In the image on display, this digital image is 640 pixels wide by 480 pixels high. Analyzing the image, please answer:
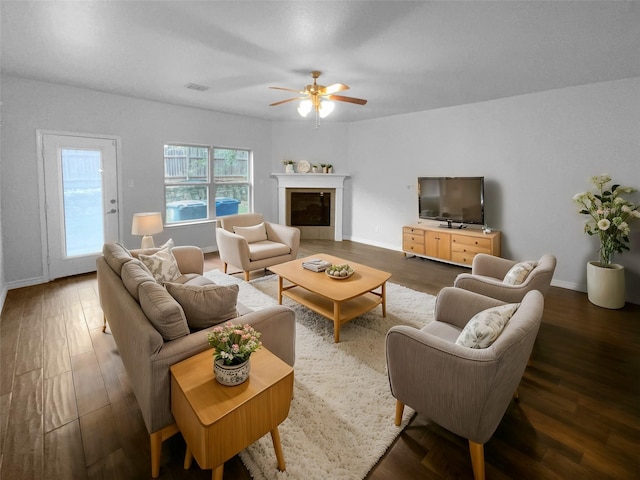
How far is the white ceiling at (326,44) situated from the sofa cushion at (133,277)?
1.91m

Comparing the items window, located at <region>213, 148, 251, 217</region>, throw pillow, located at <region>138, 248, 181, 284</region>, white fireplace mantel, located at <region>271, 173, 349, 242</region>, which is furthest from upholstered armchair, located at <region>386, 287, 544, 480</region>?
white fireplace mantel, located at <region>271, 173, 349, 242</region>

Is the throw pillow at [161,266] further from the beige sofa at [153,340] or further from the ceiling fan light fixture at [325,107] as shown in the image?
the ceiling fan light fixture at [325,107]

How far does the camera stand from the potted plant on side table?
3.69m

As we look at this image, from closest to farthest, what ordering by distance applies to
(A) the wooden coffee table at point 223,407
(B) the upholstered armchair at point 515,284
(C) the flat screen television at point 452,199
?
1. (A) the wooden coffee table at point 223,407
2. (B) the upholstered armchair at point 515,284
3. (C) the flat screen television at point 452,199

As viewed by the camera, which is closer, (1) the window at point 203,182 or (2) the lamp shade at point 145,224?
(2) the lamp shade at point 145,224

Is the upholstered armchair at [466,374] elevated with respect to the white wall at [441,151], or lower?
lower

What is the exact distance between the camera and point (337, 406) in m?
2.15

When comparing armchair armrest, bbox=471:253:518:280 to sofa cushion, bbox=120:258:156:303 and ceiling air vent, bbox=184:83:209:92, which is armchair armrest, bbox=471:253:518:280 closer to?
sofa cushion, bbox=120:258:156:303

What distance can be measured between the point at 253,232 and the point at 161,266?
2183 millimetres

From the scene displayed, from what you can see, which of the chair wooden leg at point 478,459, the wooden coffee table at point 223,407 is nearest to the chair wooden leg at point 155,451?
the wooden coffee table at point 223,407

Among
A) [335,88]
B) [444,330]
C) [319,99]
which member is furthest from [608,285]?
[319,99]

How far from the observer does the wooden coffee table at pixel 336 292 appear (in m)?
3.02

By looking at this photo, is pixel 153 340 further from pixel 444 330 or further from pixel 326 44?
pixel 326 44

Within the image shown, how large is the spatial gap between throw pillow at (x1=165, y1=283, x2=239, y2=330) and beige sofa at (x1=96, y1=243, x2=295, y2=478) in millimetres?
77
